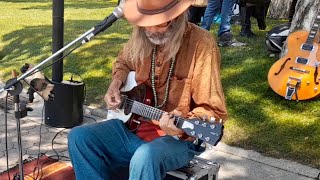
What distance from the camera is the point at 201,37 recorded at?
2.69m

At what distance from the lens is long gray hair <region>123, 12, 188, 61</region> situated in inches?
104

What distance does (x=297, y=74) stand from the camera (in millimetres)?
4395

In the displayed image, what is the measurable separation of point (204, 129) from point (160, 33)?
650mm

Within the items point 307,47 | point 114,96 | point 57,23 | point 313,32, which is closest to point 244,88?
point 307,47

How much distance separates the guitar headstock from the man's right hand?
55 centimetres

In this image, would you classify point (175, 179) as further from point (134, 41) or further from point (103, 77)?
point (103, 77)

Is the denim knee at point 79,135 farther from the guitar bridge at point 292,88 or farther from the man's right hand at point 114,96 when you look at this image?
the guitar bridge at point 292,88

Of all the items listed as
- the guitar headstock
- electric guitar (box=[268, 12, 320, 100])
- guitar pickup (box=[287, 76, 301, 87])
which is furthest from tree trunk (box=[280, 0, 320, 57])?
the guitar headstock

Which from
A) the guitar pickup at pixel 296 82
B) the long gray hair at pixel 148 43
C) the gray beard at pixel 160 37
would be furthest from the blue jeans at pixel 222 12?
the gray beard at pixel 160 37

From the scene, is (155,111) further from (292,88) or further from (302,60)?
(302,60)

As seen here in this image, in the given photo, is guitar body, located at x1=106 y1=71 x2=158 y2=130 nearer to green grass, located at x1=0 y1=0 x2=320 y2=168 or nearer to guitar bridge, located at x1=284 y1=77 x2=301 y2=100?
green grass, located at x1=0 y1=0 x2=320 y2=168

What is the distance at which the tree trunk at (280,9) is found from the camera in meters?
8.94

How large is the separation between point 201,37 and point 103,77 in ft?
10.3

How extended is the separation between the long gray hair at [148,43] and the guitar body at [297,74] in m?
2.07
